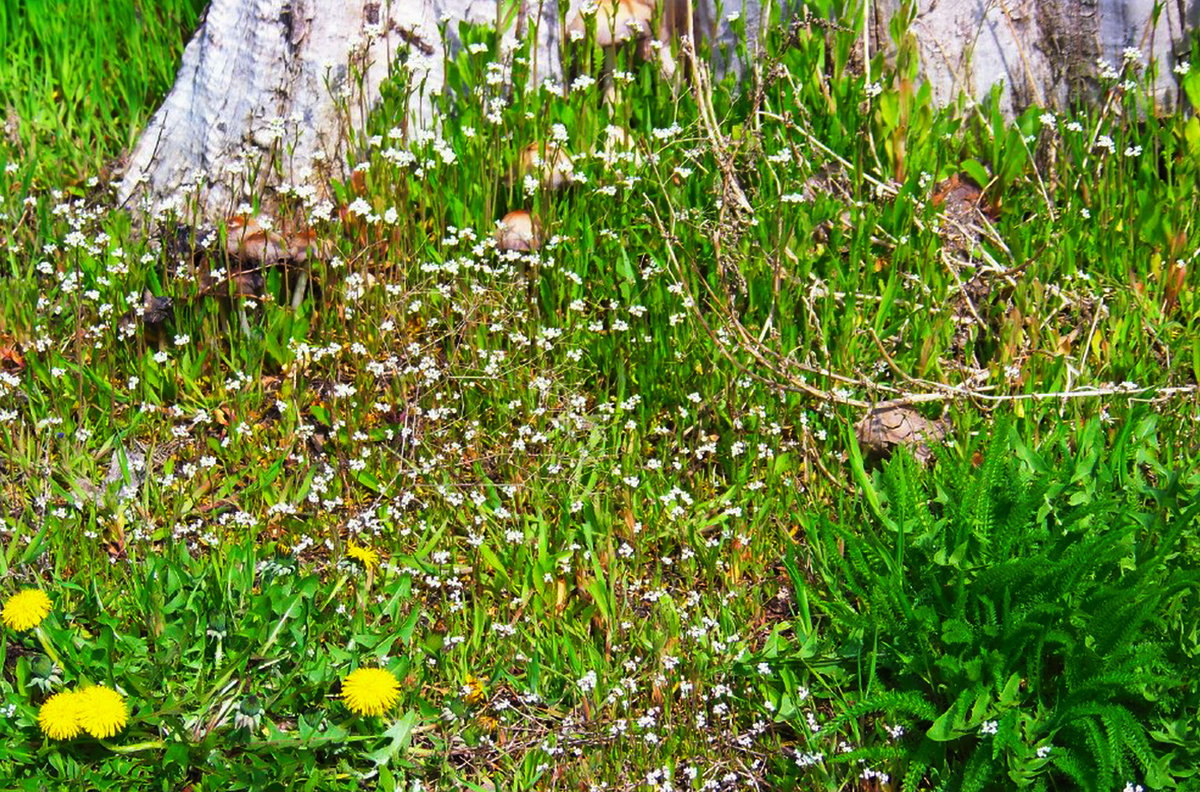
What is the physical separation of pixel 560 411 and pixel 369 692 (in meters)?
1.27

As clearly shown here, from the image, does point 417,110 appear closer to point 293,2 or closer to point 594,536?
point 293,2

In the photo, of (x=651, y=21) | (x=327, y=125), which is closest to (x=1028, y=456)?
(x=651, y=21)

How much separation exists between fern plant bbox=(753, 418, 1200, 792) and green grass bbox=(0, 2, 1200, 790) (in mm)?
51

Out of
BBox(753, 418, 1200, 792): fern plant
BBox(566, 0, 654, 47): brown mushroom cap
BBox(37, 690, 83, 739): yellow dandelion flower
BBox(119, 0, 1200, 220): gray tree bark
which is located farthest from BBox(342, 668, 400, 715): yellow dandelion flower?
BBox(566, 0, 654, 47): brown mushroom cap

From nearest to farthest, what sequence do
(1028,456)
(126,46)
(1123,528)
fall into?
(1123,528) < (1028,456) < (126,46)

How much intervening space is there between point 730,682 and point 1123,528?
3.19 feet

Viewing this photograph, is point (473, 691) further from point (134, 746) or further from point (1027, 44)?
→ point (1027, 44)

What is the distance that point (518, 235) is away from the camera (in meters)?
4.20

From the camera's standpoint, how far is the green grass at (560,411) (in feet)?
9.30

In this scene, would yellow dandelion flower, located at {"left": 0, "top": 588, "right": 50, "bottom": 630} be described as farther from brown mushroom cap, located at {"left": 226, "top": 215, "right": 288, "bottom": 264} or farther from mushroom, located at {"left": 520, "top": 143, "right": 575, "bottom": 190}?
mushroom, located at {"left": 520, "top": 143, "right": 575, "bottom": 190}

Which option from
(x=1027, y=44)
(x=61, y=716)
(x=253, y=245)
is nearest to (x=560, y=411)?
(x=253, y=245)

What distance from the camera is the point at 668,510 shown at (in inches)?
134

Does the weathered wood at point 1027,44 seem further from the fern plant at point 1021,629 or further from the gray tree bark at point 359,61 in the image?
the fern plant at point 1021,629

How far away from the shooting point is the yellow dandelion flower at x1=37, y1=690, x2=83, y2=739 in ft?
8.41
